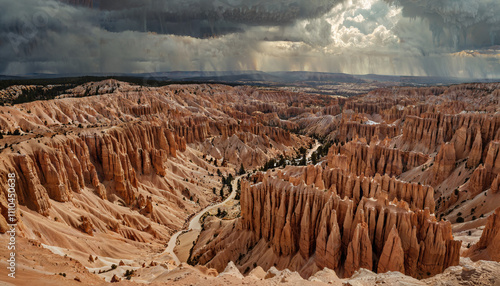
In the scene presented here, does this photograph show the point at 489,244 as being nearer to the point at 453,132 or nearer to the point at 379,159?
the point at 379,159

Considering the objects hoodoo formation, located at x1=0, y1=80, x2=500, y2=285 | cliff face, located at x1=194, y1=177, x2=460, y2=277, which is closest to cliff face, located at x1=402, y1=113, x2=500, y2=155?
hoodoo formation, located at x1=0, y1=80, x2=500, y2=285

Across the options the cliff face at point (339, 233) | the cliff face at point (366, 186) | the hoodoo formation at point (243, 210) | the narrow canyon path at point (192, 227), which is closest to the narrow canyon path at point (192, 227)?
the narrow canyon path at point (192, 227)

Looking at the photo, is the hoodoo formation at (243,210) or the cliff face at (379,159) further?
the cliff face at (379,159)

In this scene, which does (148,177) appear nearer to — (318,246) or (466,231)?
(318,246)

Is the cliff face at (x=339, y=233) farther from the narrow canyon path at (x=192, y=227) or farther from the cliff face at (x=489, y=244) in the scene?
the narrow canyon path at (x=192, y=227)

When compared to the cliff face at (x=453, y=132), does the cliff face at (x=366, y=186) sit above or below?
below

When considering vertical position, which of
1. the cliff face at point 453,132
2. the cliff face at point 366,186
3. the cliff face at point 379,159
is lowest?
the cliff face at point 379,159

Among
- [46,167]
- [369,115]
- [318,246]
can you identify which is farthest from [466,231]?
[369,115]

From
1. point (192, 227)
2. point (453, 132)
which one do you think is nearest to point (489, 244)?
point (192, 227)
